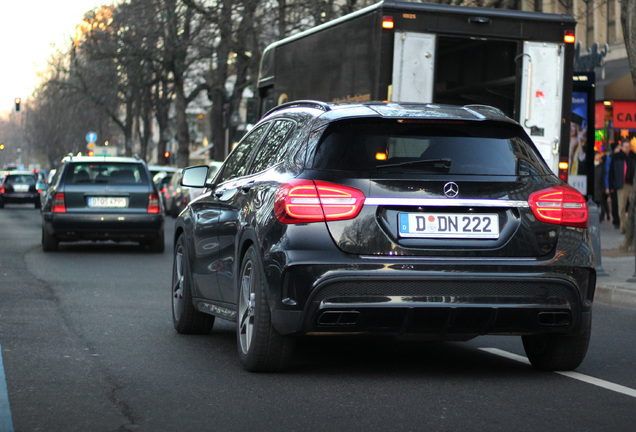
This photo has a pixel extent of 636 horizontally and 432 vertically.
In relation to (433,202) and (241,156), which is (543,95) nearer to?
(241,156)

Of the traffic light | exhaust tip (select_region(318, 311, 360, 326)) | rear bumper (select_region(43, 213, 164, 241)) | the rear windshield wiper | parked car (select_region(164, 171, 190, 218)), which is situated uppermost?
the traffic light

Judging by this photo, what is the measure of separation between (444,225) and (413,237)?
0.60ft

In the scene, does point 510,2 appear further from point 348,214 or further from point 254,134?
point 348,214

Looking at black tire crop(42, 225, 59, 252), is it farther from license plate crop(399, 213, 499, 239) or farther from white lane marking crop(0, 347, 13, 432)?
license plate crop(399, 213, 499, 239)

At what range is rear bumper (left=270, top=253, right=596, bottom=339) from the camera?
22.7 ft

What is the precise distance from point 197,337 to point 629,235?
38.0 ft

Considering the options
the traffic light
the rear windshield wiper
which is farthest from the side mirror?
the traffic light

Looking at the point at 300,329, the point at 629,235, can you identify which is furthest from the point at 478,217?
the point at 629,235

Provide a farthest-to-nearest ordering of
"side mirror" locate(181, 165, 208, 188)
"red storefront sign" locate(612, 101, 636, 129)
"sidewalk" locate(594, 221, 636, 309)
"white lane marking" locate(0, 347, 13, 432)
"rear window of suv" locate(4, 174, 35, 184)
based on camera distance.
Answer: "rear window of suv" locate(4, 174, 35, 184) → "red storefront sign" locate(612, 101, 636, 129) → "sidewalk" locate(594, 221, 636, 309) → "side mirror" locate(181, 165, 208, 188) → "white lane marking" locate(0, 347, 13, 432)

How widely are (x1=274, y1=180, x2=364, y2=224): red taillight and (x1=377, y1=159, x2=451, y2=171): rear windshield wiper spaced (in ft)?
1.01

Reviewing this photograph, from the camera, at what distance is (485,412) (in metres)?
6.30

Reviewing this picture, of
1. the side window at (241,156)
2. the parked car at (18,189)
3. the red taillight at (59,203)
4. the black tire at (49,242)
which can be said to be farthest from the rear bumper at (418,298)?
the parked car at (18,189)

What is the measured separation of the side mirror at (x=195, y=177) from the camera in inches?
369

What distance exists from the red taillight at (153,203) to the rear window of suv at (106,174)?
0.24 metres
